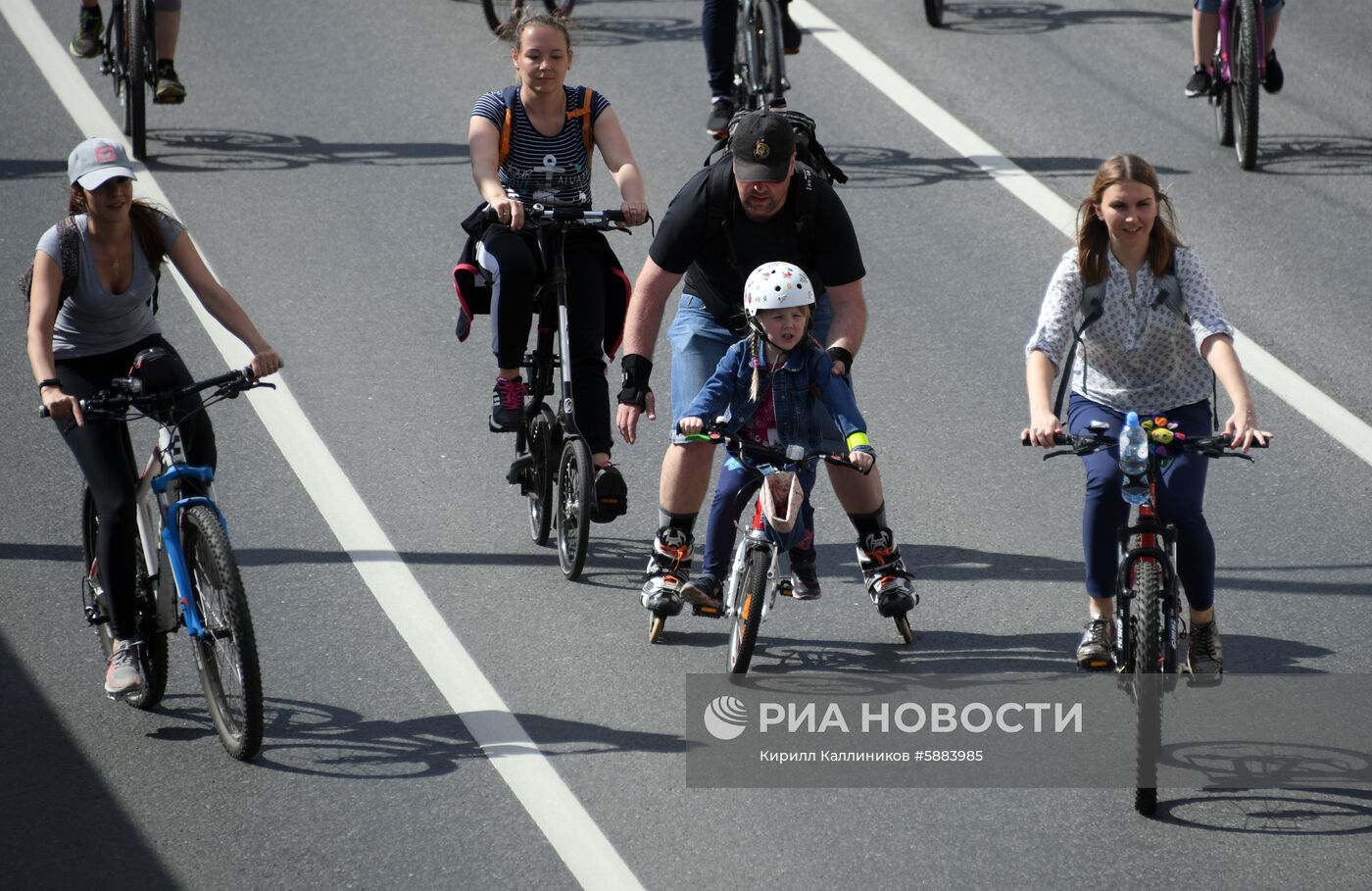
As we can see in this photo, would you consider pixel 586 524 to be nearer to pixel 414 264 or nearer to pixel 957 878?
pixel 957 878

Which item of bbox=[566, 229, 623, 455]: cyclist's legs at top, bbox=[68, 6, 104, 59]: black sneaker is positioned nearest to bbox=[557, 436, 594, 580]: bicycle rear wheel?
bbox=[566, 229, 623, 455]: cyclist's legs at top

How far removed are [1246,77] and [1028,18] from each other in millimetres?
3390

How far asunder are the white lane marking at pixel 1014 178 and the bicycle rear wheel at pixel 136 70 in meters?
5.16

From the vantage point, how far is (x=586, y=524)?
799cm

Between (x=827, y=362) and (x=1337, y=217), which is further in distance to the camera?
(x=1337, y=217)

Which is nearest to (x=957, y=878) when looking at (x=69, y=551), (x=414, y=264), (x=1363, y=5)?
(x=69, y=551)

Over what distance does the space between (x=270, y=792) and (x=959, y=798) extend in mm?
2365

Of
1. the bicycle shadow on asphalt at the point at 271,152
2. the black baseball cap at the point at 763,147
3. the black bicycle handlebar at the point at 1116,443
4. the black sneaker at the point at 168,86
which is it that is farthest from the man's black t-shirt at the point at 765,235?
the black sneaker at the point at 168,86

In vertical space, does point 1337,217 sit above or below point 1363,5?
below

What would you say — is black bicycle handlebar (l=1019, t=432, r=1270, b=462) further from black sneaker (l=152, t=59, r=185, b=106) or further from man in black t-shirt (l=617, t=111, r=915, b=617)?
black sneaker (l=152, t=59, r=185, b=106)

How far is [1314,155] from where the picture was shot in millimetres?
12859

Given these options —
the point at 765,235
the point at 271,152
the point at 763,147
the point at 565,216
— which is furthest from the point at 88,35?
the point at 763,147

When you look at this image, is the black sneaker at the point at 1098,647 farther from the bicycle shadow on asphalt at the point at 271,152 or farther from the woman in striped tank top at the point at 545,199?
the bicycle shadow on asphalt at the point at 271,152

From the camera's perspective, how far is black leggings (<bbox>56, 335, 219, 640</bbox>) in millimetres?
6855
